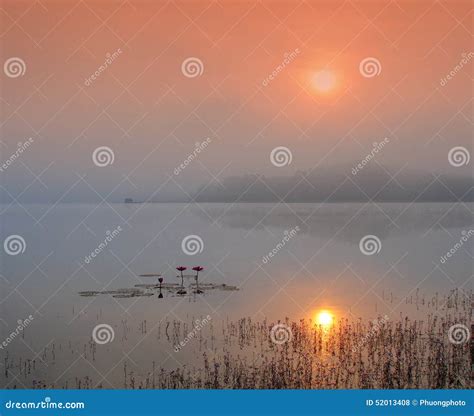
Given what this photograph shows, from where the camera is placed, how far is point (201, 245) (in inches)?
148

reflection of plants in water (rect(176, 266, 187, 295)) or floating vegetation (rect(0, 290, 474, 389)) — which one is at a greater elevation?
reflection of plants in water (rect(176, 266, 187, 295))

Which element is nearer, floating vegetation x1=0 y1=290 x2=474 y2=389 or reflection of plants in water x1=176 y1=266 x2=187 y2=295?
floating vegetation x1=0 y1=290 x2=474 y2=389

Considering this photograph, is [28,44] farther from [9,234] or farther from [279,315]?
[279,315]

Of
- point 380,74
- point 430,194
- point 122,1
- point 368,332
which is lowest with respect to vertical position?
point 368,332

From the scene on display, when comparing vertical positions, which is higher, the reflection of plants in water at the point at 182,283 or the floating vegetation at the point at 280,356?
the reflection of plants in water at the point at 182,283

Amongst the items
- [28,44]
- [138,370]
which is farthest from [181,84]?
[138,370]

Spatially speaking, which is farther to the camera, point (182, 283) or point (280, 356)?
point (182, 283)

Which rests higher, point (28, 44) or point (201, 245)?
point (28, 44)

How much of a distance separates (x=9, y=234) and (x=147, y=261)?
94 cm

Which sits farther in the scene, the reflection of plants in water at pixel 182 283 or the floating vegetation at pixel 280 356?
the reflection of plants in water at pixel 182 283

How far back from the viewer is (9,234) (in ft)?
12.3

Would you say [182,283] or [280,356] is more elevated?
[182,283]

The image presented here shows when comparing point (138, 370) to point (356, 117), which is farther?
point (356, 117)

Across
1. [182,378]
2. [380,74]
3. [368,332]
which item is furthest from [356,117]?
[182,378]
